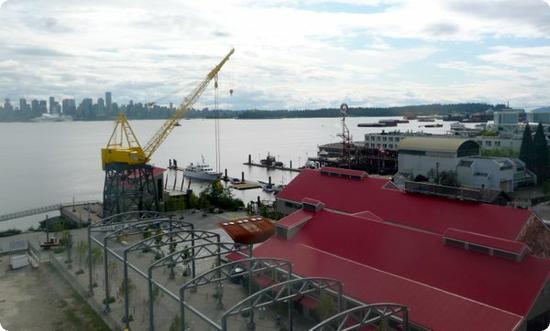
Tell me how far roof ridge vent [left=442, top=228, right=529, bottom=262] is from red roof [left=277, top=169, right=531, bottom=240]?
5.33 ft

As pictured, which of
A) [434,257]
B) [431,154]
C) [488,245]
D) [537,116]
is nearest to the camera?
[488,245]

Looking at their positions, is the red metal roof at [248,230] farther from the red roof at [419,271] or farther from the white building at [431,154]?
the white building at [431,154]

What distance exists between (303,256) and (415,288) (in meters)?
1.81

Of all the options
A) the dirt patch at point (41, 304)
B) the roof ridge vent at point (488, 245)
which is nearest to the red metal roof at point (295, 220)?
the roof ridge vent at point (488, 245)

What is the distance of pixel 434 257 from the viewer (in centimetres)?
576

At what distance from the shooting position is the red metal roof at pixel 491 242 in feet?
17.2

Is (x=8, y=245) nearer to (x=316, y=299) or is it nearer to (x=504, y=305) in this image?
(x=316, y=299)

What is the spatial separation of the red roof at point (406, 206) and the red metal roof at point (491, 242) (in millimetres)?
1610

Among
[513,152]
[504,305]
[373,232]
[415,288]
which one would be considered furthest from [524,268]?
[513,152]

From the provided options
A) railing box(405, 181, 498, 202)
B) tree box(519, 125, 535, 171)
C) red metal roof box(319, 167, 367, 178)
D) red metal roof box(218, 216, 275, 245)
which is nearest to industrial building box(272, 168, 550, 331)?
railing box(405, 181, 498, 202)

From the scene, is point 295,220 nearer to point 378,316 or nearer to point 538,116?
point 378,316

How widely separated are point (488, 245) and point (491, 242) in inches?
2.1

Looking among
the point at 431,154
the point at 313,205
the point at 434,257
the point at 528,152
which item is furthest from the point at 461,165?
the point at 434,257

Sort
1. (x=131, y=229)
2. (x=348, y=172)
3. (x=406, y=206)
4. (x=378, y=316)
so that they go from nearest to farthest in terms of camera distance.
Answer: (x=378, y=316)
(x=131, y=229)
(x=406, y=206)
(x=348, y=172)
